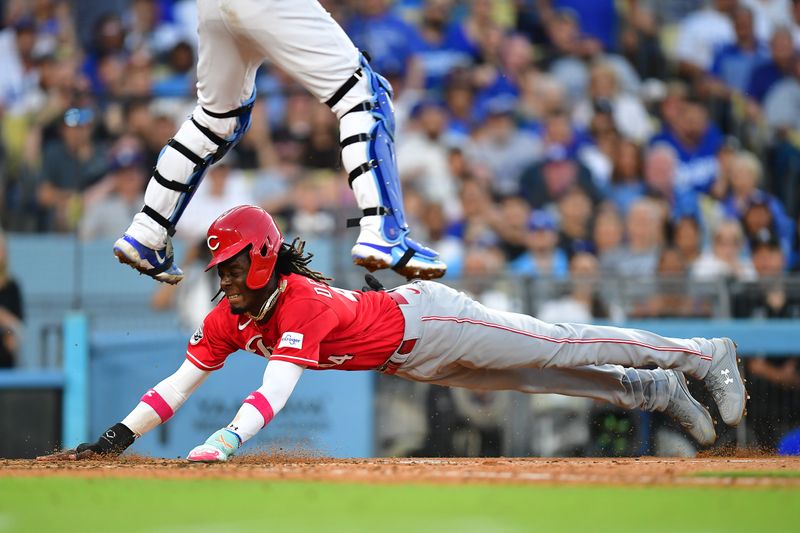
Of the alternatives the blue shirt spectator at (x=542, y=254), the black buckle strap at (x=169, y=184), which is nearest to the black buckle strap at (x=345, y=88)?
the black buckle strap at (x=169, y=184)

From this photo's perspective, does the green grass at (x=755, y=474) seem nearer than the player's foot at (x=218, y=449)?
→ Yes

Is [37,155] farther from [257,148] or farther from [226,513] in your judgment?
[226,513]

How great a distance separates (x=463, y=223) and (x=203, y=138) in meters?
5.31

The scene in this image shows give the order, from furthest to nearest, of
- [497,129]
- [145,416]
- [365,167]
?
1. [497,129]
2. [145,416]
3. [365,167]

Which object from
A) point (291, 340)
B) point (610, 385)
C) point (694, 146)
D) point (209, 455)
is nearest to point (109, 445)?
point (209, 455)

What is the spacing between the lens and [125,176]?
1119 cm

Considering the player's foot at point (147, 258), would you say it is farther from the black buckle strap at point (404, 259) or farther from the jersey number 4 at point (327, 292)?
the black buckle strap at point (404, 259)

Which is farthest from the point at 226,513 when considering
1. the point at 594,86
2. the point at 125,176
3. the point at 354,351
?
the point at 594,86

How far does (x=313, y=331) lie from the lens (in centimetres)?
629

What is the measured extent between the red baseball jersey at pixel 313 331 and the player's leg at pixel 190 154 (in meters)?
0.53

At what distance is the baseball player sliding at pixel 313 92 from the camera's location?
20.2 feet

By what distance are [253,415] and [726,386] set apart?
302 cm

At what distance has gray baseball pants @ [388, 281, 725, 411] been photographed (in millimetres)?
6727

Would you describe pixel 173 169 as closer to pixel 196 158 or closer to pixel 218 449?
pixel 196 158
